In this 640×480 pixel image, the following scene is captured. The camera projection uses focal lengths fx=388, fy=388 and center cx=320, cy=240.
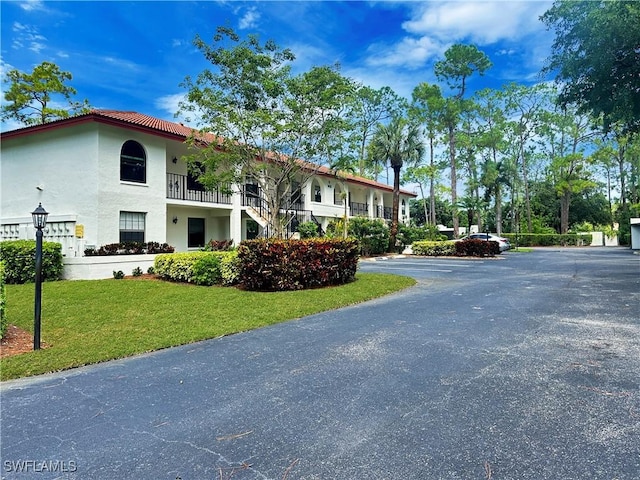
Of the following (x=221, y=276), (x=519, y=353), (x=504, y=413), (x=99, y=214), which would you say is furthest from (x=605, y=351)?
(x=99, y=214)

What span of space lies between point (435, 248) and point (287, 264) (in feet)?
58.3

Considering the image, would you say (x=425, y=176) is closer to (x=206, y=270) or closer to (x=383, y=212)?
(x=383, y=212)

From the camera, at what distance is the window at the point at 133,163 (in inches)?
607

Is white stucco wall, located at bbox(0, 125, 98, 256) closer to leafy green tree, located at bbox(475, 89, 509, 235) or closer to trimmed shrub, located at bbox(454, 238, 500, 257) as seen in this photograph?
trimmed shrub, located at bbox(454, 238, 500, 257)

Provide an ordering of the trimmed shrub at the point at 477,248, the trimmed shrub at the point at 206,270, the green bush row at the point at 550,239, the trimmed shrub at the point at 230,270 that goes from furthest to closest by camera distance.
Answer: the green bush row at the point at 550,239
the trimmed shrub at the point at 477,248
the trimmed shrub at the point at 206,270
the trimmed shrub at the point at 230,270

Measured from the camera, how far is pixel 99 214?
14.3 metres

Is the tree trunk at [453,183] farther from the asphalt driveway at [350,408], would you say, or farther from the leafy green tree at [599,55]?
the asphalt driveway at [350,408]

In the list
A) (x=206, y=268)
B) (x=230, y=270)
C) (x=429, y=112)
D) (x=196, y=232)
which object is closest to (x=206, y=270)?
(x=206, y=268)

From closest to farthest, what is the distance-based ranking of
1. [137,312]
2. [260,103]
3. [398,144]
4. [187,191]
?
[137,312] → [260,103] → [187,191] → [398,144]

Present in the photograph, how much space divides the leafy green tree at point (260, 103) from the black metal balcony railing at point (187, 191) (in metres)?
3.61

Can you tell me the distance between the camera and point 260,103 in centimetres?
1427

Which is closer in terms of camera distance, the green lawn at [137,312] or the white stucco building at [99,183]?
the green lawn at [137,312]

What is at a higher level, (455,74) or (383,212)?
(455,74)

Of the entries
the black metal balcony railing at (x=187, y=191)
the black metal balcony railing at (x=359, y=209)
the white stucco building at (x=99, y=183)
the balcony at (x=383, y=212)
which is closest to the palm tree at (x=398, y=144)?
the black metal balcony railing at (x=359, y=209)
